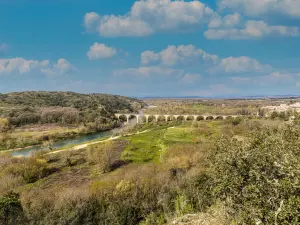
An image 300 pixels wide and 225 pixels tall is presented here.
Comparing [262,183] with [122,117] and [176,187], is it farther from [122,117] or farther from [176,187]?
[122,117]

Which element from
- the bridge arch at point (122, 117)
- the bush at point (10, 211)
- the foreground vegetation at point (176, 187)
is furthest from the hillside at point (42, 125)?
the bush at point (10, 211)

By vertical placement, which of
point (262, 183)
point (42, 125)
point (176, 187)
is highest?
point (262, 183)

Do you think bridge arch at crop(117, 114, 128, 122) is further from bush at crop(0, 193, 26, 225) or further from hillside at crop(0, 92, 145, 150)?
bush at crop(0, 193, 26, 225)

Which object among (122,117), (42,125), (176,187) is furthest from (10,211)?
(122,117)

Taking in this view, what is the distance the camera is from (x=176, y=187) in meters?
21.8

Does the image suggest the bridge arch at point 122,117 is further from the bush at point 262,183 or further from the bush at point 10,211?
the bush at point 262,183

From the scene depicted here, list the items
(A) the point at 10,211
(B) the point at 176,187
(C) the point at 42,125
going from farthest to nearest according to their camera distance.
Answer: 1. (C) the point at 42,125
2. (B) the point at 176,187
3. (A) the point at 10,211

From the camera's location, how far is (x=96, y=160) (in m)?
40.1

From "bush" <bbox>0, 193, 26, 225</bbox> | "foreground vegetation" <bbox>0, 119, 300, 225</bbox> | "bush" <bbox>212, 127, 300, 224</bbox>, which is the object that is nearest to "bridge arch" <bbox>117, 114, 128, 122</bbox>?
"foreground vegetation" <bbox>0, 119, 300, 225</bbox>

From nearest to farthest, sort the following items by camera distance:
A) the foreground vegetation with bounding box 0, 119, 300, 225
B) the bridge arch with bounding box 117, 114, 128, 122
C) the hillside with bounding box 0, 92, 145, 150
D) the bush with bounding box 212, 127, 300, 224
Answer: the bush with bounding box 212, 127, 300, 224, the foreground vegetation with bounding box 0, 119, 300, 225, the hillside with bounding box 0, 92, 145, 150, the bridge arch with bounding box 117, 114, 128, 122

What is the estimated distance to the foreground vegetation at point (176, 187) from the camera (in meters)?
7.74

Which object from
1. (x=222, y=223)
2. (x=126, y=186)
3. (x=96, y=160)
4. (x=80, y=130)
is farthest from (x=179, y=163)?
(x=80, y=130)

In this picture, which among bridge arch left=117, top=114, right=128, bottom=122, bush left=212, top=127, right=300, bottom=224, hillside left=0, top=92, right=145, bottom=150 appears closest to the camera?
bush left=212, top=127, right=300, bottom=224

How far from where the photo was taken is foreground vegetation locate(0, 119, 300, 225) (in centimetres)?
774
